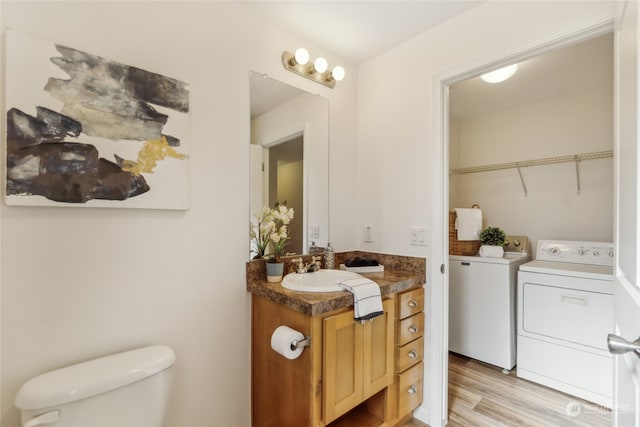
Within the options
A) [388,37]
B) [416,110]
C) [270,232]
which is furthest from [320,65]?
[270,232]

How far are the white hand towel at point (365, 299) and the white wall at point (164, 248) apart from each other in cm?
59

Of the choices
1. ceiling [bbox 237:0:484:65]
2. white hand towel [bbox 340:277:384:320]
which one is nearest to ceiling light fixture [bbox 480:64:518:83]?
ceiling [bbox 237:0:484:65]

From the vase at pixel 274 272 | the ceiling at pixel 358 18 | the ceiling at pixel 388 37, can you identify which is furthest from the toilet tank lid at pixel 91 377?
the ceiling at pixel 358 18

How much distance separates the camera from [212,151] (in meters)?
1.42

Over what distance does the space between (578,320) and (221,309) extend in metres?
2.33

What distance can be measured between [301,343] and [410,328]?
0.74 metres

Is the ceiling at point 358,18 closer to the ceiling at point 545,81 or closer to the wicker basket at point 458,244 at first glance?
the ceiling at point 545,81

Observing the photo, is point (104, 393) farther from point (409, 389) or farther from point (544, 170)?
point (544, 170)

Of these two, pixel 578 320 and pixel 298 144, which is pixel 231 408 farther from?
pixel 578 320

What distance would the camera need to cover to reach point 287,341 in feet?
3.87

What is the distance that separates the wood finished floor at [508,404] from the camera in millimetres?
1740

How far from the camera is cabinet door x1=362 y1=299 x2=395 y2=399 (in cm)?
140

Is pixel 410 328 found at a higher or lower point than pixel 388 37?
lower

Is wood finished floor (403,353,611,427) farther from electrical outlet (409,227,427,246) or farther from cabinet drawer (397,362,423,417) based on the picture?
electrical outlet (409,227,427,246)
